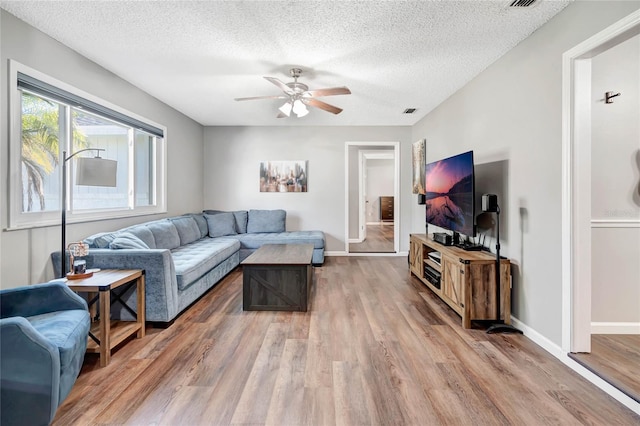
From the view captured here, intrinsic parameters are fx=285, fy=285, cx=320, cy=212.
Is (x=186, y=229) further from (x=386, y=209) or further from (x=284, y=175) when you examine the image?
(x=386, y=209)

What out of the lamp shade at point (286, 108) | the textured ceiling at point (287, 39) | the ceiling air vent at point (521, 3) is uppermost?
the textured ceiling at point (287, 39)

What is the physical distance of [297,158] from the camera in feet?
18.4

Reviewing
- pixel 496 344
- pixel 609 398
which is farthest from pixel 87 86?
pixel 609 398

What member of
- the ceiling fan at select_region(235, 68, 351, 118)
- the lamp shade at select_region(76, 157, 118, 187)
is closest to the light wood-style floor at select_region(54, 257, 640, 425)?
the lamp shade at select_region(76, 157, 118, 187)

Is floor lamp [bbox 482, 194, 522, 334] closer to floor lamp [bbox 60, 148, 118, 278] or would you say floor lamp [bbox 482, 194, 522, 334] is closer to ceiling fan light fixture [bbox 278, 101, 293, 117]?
ceiling fan light fixture [bbox 278, 101, 293, 117]

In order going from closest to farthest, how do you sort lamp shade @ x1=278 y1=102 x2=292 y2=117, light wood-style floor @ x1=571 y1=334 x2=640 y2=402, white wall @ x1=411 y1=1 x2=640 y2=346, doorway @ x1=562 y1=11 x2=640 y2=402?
light wood-style floor @ x1=571 y1=334 x2=640 y2=402, doorway @ x1=562 y1=11 x2=640 y2=402, white wall @ x1=411 y1=1 x2=640 y2=346, lamp shade @ x1=278 y1=102 x2=292 y2=117

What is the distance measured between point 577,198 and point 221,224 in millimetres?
4741

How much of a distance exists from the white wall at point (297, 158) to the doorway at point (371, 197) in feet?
0.44

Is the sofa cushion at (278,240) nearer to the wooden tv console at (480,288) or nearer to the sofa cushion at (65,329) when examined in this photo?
the wooden tv console at (480,288)

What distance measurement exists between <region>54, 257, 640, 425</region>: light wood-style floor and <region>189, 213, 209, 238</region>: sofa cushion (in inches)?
87.9

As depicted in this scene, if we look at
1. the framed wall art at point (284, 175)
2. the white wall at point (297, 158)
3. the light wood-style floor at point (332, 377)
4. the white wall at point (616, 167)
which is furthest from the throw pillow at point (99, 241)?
the white wall at point (616, 167)

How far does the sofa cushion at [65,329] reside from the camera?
4.81 ft

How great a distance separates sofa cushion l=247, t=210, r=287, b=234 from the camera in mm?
5348

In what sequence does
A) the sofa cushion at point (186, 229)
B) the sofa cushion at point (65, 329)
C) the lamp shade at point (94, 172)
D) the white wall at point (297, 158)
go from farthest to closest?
1. the white wall at point (297, 158)
2. the sofa cushion at point (186, 229)
3. the lamp shade at point (94, 172)
4. the sofa cushion at point (65, 329)
